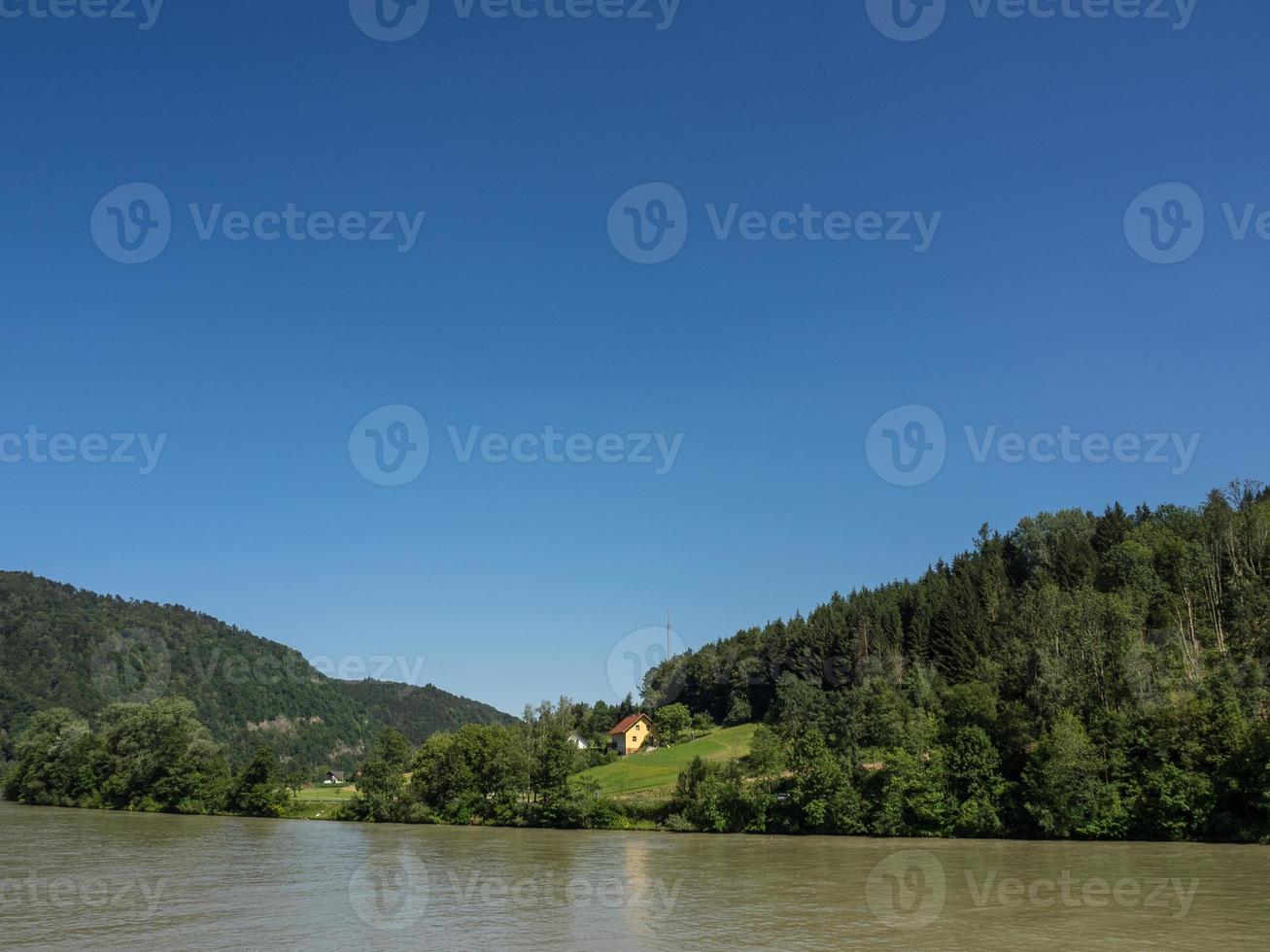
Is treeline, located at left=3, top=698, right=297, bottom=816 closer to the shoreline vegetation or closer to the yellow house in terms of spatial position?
the shoreline vegetation

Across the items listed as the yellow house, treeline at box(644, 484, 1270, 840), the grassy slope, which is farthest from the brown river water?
the yellow house

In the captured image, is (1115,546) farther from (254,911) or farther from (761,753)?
(254,911)

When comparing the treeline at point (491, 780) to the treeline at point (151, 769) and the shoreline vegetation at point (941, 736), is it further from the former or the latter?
the treeline at point (151, 769)

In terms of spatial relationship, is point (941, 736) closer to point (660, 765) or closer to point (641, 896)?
point (641, 896)

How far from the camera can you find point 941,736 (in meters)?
57.8

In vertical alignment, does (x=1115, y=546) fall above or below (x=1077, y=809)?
above

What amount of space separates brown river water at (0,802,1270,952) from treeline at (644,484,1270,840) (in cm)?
361

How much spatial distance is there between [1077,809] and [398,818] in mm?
56485

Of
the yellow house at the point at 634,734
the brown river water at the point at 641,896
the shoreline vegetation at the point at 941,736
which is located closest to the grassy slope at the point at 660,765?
the shoreline vegetation at the point at 941,736

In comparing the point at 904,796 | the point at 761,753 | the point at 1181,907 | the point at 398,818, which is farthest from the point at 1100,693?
the point at 398,818

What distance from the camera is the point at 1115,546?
10288 centimetres

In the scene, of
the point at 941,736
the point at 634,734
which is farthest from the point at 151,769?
the point at 941,736

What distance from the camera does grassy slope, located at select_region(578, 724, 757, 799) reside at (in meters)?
74.9

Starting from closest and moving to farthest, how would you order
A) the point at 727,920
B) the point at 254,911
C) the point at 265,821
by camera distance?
1. the point at 727,920
2. the point at 254,911
3. the point at 265,821
